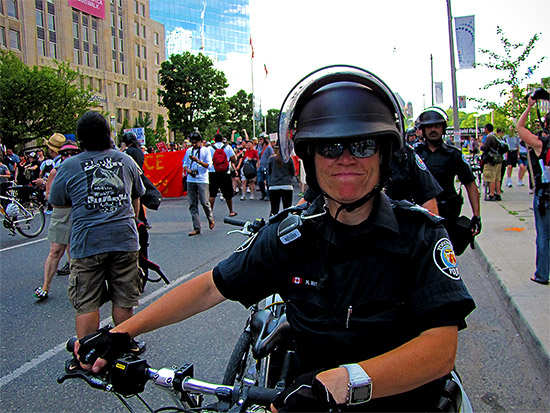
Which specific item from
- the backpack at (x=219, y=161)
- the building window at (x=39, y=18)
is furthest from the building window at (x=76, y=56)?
the backpack at (x=219, y=161)

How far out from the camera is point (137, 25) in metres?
71.9

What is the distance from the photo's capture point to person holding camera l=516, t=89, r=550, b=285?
15.2 ft

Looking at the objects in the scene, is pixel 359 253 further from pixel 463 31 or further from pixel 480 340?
pixel 463 31

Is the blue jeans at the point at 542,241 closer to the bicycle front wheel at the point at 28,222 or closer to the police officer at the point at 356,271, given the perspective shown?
the police officer at the point at 356,271

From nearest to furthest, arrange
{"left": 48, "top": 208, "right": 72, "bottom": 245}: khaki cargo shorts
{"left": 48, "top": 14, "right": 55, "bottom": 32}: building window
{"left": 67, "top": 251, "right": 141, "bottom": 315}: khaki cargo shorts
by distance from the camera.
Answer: {"left": 67, "top": 251, "right": 141, "bottom": 315}: khaki cargo shorts < {"left": 48, "top": 208, "right": 72, "bottom": 245}: khaki cargo shorts < {"left": 48, "top": 14, "right": 55, "bottom": 32}: building window

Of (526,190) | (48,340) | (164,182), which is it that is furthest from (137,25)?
(48,340)

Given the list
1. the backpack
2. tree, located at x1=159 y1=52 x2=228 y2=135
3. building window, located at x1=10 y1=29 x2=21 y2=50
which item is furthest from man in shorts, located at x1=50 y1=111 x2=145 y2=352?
tree, located at x1=159 y1=52 x2=228 y2=135

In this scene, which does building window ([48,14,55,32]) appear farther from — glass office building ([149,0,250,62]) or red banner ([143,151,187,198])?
glass office building ([149,0,250,62])

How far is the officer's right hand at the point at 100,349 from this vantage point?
152 centimetres

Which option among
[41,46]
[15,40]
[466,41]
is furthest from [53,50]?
[466,41]

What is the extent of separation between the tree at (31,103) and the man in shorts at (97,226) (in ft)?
86.3

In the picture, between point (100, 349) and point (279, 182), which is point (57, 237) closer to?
point (100, 349)

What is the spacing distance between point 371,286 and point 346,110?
56 cm

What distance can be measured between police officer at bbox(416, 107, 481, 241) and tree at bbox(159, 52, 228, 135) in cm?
5439
